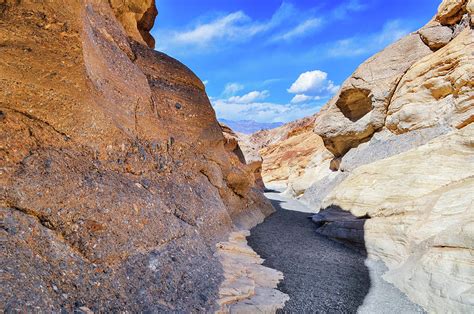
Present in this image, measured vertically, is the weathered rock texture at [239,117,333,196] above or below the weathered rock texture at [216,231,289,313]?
above

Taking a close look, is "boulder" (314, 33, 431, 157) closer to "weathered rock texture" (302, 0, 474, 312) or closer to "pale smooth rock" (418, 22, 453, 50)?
"weathered rock texture" (302, 0, 474, 312)

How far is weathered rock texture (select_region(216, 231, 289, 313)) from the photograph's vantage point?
5.98m

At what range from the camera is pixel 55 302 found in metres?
4.03

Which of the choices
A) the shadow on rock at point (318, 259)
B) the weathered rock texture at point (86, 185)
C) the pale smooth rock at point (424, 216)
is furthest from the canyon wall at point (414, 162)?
the weathered rock texture at point (86, 185)

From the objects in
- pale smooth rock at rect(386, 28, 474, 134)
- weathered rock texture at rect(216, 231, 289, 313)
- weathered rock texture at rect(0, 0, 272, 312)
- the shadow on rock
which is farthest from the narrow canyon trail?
pale smooth rock at rect(386, 28, 474, 134)

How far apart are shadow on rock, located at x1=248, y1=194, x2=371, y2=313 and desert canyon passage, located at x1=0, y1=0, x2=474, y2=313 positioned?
6cm

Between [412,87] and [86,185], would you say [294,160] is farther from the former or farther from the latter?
[86,185]

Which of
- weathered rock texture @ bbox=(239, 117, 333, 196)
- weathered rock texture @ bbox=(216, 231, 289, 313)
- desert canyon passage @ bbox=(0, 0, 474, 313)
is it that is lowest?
weathered rock texture @ bbox=(216, 231, 289, 313)

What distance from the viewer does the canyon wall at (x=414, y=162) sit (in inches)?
277

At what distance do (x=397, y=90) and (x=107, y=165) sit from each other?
18.5m

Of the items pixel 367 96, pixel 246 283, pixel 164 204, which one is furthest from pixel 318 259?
pixel 367 96

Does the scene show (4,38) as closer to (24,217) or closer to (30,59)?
(30,59)

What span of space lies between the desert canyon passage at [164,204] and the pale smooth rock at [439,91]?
0.12m

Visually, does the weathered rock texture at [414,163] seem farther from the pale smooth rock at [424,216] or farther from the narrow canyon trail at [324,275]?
the narrow canyon trail at [324,275]
